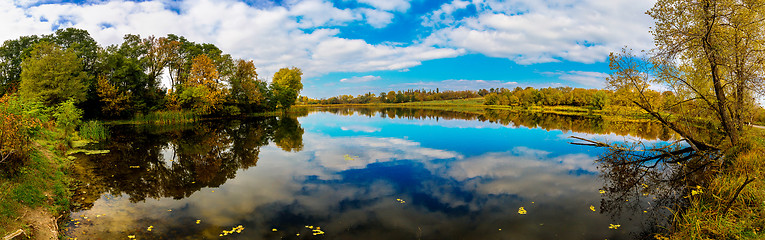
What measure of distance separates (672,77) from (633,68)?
144cm

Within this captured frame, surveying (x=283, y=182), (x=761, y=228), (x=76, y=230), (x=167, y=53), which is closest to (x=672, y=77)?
(x=761, y=228)

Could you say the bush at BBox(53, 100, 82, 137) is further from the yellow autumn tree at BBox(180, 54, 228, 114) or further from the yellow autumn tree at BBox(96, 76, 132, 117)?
the yellow autumn tree at BBox(180, 54, 228, 114)

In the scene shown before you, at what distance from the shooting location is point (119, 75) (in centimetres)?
3331

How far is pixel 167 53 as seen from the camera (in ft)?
131

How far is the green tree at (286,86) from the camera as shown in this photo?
6316 centimetres

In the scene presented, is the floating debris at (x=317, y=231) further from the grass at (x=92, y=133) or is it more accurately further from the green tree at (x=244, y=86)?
the green tree at (x=244, y=86)

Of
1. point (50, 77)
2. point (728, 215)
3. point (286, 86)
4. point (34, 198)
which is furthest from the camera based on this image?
point (286, 86)

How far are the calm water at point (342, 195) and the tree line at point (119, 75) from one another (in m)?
18.8

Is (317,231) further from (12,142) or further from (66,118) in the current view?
(66,118)

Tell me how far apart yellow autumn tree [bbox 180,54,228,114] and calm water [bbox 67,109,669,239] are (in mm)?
21998

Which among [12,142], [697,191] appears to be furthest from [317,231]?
[697,191]

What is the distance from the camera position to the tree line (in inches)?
1086

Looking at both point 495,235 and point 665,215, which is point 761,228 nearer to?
point 665,215

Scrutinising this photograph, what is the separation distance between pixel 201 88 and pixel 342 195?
35.4 m
